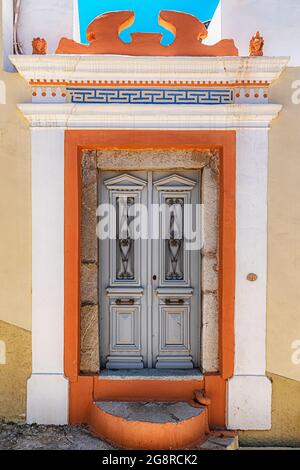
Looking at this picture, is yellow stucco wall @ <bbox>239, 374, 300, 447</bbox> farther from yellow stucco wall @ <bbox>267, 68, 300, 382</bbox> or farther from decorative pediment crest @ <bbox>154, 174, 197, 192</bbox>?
decorative pediment crest @ <bbox>154, 174, 197, 192</bbox>

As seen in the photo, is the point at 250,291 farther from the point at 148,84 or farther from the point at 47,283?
the point at 148,84

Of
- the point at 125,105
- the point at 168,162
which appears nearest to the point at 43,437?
the point at 168,162

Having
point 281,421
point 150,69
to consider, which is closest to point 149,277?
point 281,421

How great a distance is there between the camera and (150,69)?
4.10 m

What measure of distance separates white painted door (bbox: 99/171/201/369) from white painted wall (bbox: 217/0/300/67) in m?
1.56

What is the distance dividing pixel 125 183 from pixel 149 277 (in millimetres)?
958

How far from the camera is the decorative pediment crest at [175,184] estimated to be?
14.3 ft

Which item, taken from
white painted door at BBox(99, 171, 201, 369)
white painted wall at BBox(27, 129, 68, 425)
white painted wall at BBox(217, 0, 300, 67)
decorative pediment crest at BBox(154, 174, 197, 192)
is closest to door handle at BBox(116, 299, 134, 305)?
white painted door at BBox(99, 171, 201, 369)

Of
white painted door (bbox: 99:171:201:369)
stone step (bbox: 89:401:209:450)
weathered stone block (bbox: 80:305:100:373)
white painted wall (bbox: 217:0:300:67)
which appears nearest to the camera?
stone step (bbox: 89:401:209:450)

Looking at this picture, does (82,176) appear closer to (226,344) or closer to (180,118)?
(180,118)

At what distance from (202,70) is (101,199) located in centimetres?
154

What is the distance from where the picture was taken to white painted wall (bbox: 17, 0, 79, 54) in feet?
15.3

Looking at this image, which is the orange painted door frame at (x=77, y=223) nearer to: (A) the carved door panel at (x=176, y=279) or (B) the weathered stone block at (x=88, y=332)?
(B) the weathered stone block at (x=88, y=332)

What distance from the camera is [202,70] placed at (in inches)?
162
